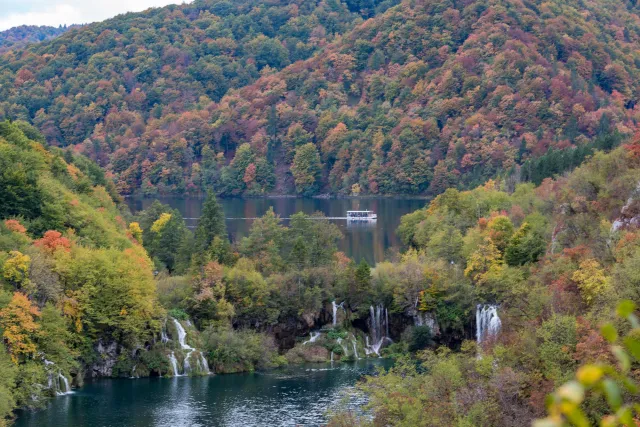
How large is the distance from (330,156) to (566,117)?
169 feet

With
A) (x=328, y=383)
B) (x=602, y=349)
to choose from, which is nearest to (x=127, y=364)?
(x=328, y=383)

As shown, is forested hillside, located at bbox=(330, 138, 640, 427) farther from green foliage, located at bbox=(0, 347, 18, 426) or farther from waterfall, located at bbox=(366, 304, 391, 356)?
green foliage, located at bbox=(0, 347, 18, 426)

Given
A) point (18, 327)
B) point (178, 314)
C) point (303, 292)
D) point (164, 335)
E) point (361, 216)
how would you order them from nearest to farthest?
1. point (18, 327)
2. point (164, 335)
3. point (178, 314)
4. point (303, 292)
5. point (361, 216)

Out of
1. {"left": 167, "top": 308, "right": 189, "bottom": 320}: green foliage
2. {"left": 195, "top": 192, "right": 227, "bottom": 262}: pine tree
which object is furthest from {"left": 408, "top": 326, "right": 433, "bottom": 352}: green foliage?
{"left": 195, "top": 192, "right": 227, "bottom": 262}: pine tree

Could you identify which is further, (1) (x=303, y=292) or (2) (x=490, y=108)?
(2) (x=490, y=108)

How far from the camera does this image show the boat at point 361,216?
13238cm

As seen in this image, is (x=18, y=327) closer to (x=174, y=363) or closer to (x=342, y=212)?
(x=174, y=363)

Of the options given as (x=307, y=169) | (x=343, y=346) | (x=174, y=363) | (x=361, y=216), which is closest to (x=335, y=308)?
(x=343, y=346)

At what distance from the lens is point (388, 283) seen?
67.6 metres

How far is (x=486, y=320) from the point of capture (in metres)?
62.0

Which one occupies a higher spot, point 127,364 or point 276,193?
point 276,193

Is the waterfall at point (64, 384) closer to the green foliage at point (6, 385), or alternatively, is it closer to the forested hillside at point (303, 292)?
the forested hillside at point (303, 292)

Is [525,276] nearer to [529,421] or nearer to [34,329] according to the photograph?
[529,421]

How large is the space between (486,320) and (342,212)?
87291 mm
